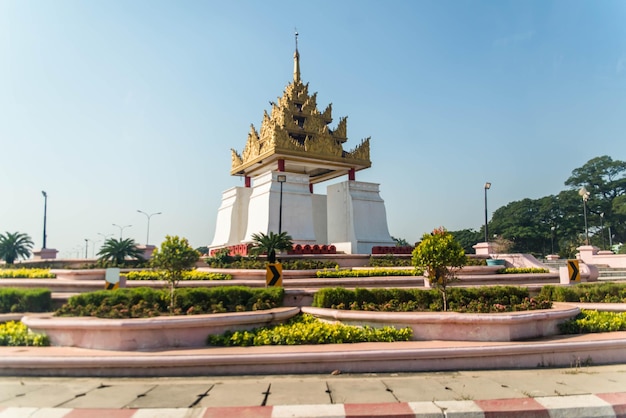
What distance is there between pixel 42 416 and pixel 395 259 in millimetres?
19226

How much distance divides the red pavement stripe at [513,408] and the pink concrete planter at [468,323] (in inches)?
113

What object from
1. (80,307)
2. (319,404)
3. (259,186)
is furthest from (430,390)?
(259,186)

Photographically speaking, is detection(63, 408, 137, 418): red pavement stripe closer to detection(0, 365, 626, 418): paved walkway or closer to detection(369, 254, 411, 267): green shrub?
detection(0, 365, 626, 418): paved walkway

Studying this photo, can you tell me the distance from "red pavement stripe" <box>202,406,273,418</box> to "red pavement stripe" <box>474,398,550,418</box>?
266 centimetres

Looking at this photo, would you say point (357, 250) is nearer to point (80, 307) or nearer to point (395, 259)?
point (395, 259)

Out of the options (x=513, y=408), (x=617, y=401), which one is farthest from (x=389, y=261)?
(x=513, y=408)

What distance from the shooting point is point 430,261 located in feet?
36.1

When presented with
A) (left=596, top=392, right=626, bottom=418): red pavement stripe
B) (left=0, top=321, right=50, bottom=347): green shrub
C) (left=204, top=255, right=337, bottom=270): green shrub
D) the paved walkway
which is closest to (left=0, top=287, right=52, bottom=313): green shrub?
(left=0, top=321, right=50, bottom=347): green shrub

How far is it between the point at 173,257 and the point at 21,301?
12.4 ft

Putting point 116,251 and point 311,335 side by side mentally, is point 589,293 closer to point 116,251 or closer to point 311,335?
point 311,335

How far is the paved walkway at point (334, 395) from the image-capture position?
214 inches

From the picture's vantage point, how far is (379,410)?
17.8 feet

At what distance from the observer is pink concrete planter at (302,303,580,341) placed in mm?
8648

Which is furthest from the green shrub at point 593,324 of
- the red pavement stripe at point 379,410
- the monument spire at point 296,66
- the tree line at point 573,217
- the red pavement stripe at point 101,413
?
the tree line at point 573,217
